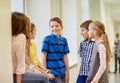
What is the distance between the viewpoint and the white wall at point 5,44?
2148 millimetres

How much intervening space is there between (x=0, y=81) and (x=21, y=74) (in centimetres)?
23

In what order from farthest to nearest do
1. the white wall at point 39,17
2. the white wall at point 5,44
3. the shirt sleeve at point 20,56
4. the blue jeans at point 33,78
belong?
the white wall at point 39,17 → the blue jeans at point 33,78 → the shirt sleeve at point 20,56 → the white wall at point 5,44

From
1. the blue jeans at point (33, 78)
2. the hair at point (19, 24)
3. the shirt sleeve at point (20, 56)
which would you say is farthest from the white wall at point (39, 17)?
the shirt sleeve at point (20, 56)

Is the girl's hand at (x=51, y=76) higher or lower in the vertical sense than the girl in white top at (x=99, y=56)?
lower

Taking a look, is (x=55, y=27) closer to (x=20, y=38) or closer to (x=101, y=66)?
(x=101, y=66)

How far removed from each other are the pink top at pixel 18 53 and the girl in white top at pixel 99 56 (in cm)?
95

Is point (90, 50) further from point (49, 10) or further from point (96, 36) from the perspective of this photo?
point (49, 10)

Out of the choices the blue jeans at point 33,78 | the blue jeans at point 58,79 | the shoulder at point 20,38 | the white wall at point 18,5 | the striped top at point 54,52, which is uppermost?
the white wall at point 18,5

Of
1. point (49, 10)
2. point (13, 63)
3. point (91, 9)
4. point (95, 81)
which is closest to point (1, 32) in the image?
point (13, 63)

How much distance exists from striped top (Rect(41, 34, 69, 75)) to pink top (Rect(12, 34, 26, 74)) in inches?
41.0

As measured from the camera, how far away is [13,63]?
2.33m

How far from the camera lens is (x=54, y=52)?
3408 millimetres

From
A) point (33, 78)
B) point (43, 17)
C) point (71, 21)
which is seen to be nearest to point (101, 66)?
point (33, 78)

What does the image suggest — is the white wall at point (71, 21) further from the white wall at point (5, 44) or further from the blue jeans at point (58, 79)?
the white wall at point (5, 44)
